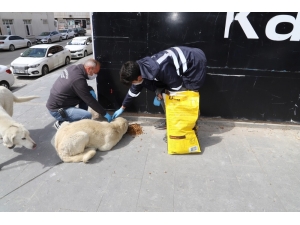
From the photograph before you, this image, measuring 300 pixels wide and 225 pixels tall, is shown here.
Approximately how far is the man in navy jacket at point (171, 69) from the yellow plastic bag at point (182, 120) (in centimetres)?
19

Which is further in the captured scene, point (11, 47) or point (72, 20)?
point (72, 20)

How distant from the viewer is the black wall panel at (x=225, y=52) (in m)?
3.69

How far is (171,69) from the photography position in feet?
10.5

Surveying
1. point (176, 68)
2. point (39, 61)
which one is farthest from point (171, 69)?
point (39, 61)

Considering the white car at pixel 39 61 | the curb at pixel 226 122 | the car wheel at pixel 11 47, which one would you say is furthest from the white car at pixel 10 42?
the curb at pixel 226 122

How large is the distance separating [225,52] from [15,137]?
3805 mm

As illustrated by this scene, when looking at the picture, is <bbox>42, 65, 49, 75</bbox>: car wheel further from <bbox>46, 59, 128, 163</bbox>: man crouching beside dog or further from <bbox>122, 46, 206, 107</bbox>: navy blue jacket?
<bbox>122, 46, 206, 107</bbox>: navy blue jacket

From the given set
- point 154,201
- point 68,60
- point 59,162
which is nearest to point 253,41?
point 154,201

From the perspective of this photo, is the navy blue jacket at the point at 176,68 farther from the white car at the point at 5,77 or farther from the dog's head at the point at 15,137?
the white car at the point at 5,77

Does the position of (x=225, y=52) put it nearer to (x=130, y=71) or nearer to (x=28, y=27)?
(x=130, y=71)

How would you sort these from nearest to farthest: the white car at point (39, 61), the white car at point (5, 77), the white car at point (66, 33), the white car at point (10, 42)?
the white car at point (5, 77) → the white car at point (39, 61) → the white car at point (10, 42) → the white car at point (66, 33)

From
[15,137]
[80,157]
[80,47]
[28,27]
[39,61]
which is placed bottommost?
[80,157]

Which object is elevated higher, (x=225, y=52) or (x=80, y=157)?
(x=225, y=52)

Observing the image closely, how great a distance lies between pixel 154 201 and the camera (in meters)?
2.59
